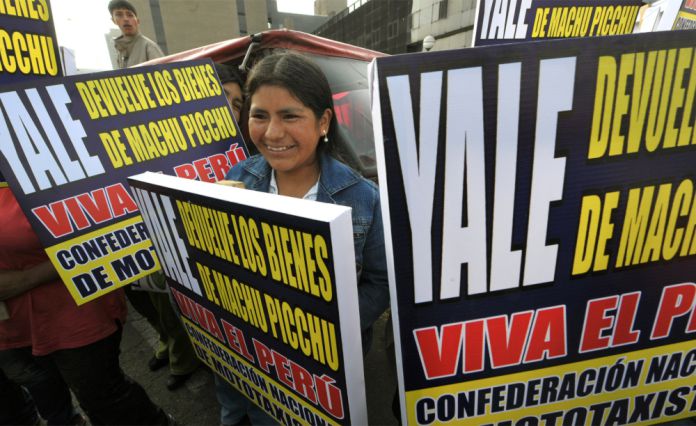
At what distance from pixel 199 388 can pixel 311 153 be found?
5.66ft

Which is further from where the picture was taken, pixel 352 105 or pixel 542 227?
pixel 352 105

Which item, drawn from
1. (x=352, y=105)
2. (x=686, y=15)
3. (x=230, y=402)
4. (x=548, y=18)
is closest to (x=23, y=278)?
(x=230, y=402)

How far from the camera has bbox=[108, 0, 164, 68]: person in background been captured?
3.40 m

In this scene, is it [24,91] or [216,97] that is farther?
[216,97]

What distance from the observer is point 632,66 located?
59 centimetres

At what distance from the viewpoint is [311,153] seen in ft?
3.77

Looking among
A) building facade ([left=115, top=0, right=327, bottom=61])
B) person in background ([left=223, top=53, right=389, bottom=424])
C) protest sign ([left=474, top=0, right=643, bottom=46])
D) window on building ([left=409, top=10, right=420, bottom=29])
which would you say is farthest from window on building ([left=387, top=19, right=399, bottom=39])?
building facade ([left=115, top=0, right=327, bottom=61])

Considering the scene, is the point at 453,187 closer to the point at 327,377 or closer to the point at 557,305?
the point at 557,305

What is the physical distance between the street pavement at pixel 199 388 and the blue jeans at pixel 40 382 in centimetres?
47

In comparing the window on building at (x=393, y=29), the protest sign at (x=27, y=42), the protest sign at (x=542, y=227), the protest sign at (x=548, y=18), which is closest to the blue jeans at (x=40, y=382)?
the protest sign at (x=27, y=42)

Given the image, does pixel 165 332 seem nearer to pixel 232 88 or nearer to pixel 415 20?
pixel 232 88

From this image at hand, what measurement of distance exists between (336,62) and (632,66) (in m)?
2.85

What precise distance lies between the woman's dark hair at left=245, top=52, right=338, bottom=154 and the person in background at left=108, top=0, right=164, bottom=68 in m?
3.40

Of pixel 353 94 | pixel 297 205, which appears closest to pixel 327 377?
pixel 297 205
